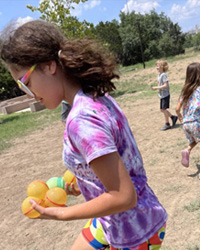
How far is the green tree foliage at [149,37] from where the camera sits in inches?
2126

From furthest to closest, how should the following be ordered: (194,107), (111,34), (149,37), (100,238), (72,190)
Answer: (149,37) → (111,34) → (194,107) → (72,190) → (100,238)

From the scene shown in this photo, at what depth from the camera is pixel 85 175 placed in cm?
133

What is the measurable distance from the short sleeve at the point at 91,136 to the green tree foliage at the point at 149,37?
51761 millimetres

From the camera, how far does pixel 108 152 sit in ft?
3.64

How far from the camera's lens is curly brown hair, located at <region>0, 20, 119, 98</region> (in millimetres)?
1267

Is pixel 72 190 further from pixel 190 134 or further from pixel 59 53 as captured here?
pixel 190 134

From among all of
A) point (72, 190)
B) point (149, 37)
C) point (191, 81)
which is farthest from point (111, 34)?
point (72, 190)

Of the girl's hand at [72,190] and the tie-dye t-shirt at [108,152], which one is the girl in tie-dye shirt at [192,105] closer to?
the girl's hand at [72,190]

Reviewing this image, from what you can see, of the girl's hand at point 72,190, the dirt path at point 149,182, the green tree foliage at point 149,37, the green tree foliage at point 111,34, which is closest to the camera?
the girl's hand at point 72,190

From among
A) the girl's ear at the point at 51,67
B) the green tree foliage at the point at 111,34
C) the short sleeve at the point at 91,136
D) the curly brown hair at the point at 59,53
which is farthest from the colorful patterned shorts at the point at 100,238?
the green tree foliage at the point at 111,34

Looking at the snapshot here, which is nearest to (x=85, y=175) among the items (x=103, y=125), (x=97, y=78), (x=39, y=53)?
(x=103, y=125)

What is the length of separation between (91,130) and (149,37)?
203 feet

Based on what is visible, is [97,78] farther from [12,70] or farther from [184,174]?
[184,174]

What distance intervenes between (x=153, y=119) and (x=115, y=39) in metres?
49.7
